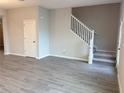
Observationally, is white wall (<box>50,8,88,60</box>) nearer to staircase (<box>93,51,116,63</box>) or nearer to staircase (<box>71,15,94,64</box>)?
staircase (<box>71,15,94,64</box>)

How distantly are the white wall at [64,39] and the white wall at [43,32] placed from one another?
0.28m

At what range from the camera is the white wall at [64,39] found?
Answer: 597 centimetres

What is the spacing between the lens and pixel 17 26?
6.55 metres

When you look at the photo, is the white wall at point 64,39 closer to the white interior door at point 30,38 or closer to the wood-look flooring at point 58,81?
the white interior door at point 30,38

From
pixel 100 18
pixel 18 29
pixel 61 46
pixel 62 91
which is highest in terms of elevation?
pixel 100 18

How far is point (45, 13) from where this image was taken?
6.29 meters

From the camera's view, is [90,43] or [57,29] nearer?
[90,43]

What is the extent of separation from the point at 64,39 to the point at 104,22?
2498 mm

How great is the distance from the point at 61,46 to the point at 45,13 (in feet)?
6.85

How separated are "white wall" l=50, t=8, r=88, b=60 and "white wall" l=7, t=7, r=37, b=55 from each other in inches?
56.4

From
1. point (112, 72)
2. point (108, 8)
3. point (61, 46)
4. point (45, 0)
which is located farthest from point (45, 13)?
point (112, 72)

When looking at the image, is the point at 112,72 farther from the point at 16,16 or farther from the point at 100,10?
the point at 16,16

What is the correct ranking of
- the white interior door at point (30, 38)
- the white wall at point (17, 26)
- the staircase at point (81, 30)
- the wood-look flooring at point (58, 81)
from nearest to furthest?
the wood-look flooring at point (58, 81), the staircase at point (81, 30), the white interior door at point (30, 38), the white wall at point (17, 26)

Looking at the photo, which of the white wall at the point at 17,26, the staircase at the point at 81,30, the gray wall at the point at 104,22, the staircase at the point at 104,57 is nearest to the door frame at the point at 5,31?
the white wall at the point at 17,26
